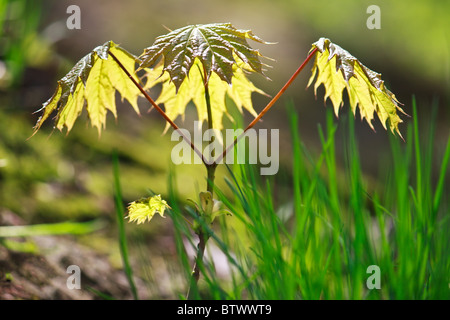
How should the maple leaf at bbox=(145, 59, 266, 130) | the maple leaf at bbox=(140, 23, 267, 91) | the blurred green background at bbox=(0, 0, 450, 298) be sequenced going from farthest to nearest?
the blurred green background at bbox=(0, 0, 450, 298) < the maple leaf at bbox=(145, 59, 266, 130) < the maple leaf at bbox=(140, 23, 267, 91)

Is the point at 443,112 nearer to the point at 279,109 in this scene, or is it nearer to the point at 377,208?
the point at 279,109

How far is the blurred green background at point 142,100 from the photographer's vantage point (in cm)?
125

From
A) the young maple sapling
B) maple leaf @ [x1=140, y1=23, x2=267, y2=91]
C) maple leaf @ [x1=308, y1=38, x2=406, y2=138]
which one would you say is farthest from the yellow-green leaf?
maple leaf @ [x1=308, y1=38, x2=406, y2=138]

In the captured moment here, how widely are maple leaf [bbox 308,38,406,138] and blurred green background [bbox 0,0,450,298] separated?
18cm

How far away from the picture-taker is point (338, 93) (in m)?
0.66

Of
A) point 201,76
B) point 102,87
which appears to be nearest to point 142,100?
point 102,87

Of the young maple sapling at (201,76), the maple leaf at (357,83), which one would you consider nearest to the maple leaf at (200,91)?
the young maple sapling at (201,76)

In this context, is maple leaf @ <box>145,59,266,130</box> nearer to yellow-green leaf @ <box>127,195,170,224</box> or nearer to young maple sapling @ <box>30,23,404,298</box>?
young maple sapling @ <box>30,23,404,298</box>

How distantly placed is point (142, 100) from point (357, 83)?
1.45 metres

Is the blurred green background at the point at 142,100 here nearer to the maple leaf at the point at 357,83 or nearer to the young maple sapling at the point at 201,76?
the young maple sapling at the point at 201,76

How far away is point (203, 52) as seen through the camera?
0.55 metres

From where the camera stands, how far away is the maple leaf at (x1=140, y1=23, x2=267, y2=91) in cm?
53

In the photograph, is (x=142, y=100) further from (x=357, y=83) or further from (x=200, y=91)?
(x=357, y=83)

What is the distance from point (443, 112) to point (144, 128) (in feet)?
9.31
